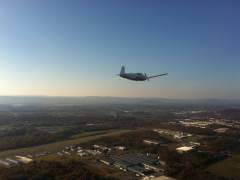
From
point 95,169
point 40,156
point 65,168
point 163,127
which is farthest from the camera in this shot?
point 163,127

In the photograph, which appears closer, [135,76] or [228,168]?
[135,76]

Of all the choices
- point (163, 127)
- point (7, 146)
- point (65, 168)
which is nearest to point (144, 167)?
point (65, 168)

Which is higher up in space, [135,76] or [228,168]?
[135,76]

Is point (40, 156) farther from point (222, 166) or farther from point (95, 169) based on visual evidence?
point (222, 166)

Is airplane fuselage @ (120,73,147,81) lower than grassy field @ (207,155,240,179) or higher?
higher

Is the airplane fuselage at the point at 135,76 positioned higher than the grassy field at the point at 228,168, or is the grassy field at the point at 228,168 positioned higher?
the airplane fuselage at the point at 135,76

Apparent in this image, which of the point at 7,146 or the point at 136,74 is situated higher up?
the point at 136,74

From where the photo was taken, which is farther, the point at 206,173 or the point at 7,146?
the point at 7,146

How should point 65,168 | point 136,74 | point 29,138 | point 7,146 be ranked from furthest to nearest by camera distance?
point 29,138 < point 7,146 < point 65,168 < point 136,74
